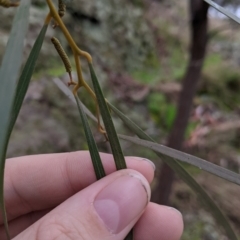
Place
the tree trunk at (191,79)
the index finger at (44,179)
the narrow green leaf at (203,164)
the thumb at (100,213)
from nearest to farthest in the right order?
the narrow green leaf at (203,164)
the thumb at (100,213)
the index finger at (44,179)
the tree trunk at (191,79)

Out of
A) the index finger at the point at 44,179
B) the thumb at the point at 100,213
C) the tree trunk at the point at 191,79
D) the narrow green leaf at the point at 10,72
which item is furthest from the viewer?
the tree trunk at the point at 191,79

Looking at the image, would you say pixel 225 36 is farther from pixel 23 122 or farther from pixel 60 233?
pixel 60 233

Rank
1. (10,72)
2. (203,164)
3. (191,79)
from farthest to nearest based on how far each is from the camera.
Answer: (191,79) → (203,164) → (10,72)

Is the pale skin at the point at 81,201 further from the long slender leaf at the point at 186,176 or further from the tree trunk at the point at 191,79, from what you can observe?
the tree trunk at the point at 191,79

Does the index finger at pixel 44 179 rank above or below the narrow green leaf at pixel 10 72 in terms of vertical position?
below

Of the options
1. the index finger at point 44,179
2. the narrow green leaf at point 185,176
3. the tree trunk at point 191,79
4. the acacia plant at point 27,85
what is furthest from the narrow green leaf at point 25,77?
the tree trunk at point 191,79

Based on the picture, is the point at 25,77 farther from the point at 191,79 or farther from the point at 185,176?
the point at 191,79

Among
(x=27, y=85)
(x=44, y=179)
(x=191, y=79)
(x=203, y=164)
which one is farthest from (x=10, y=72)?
(x=191, y=79)

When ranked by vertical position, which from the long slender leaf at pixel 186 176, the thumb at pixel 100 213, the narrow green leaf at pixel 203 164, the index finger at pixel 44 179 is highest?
the narrow green leaf at pixel 203 164

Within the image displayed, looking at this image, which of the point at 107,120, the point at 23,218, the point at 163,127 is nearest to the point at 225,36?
the point at 163,127
